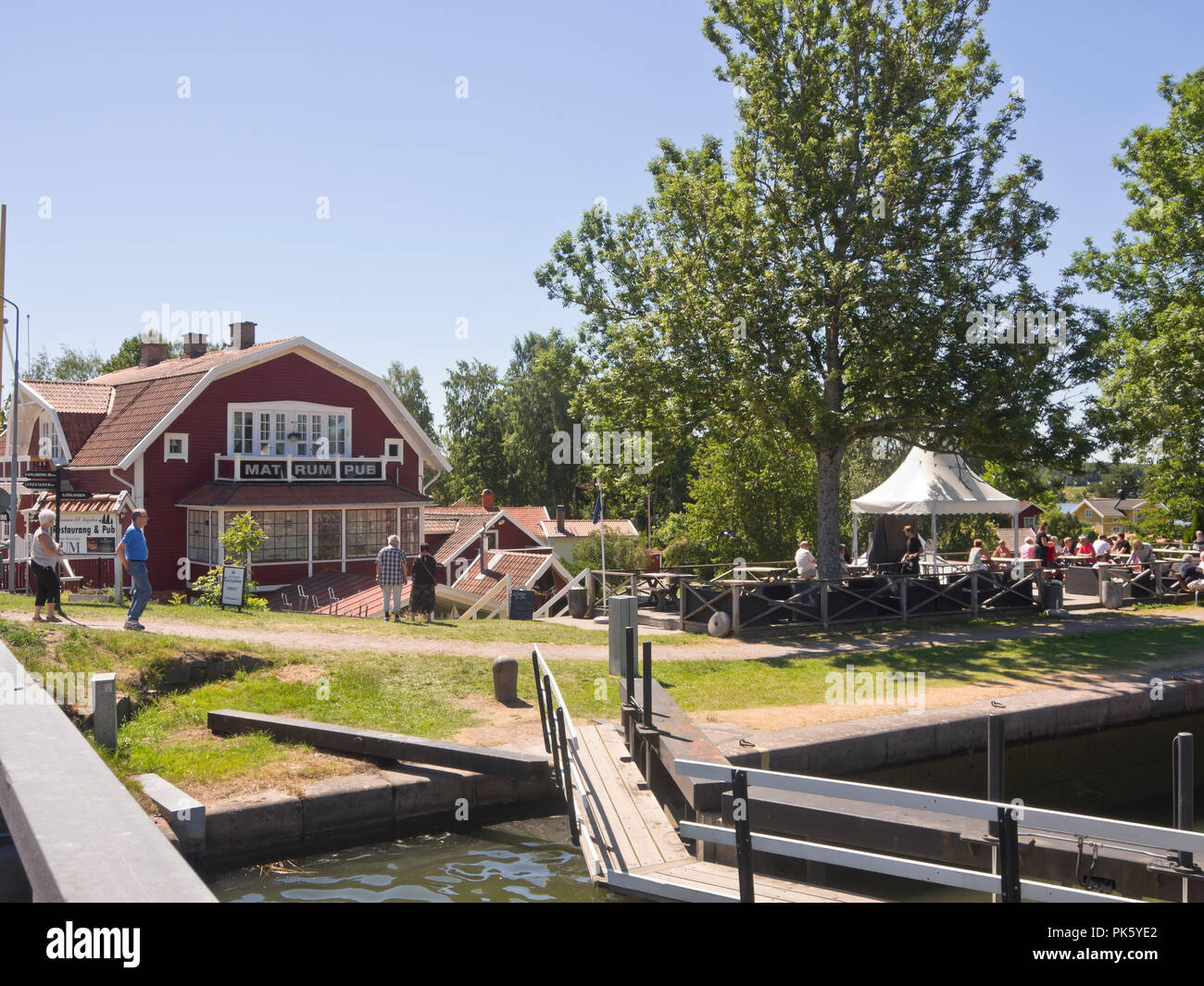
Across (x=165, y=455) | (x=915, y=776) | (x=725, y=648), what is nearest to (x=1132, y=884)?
(x=915, y=776)

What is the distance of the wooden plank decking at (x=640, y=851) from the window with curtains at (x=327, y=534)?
2106cm

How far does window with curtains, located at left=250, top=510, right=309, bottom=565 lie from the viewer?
93.4 ft

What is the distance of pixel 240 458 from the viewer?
93.4 feet

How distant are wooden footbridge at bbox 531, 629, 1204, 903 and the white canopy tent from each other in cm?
1463

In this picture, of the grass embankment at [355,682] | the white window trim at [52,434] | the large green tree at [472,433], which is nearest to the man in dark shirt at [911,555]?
the grass embankment at [355,682]

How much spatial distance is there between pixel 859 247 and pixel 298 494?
17.9 metres

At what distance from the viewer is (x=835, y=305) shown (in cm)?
1916

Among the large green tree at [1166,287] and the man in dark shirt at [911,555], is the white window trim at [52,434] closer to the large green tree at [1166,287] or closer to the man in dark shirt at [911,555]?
the man in dark shirt at [911,555]

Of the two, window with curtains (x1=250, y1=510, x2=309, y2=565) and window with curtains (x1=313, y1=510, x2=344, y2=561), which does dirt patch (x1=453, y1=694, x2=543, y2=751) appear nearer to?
window with curtains (x1=250, y1=510, x2=309, y2=565)

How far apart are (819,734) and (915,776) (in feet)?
5.69

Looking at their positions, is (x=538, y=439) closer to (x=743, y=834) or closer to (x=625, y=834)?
(x=625, y=834)

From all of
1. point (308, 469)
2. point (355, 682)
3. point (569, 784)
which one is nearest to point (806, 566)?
point (355, 682)

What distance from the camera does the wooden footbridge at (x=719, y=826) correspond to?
610cm
